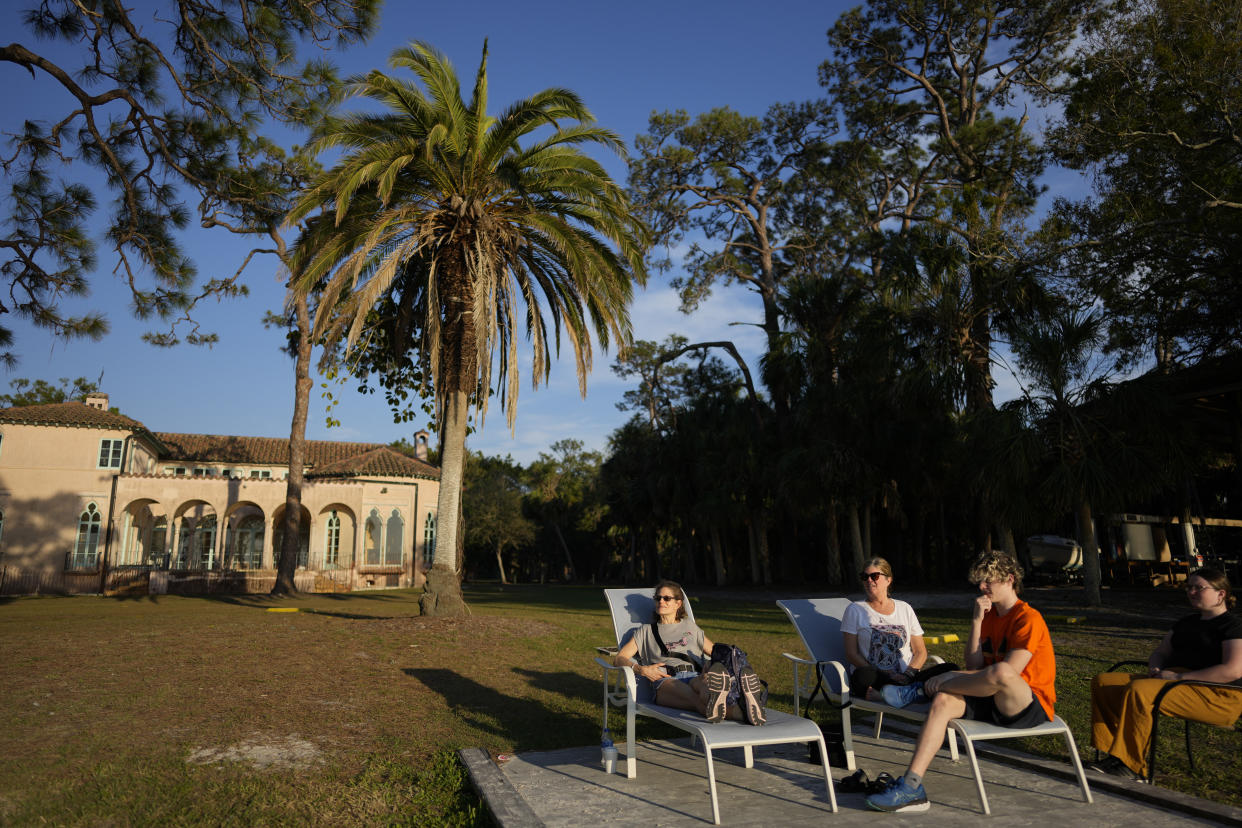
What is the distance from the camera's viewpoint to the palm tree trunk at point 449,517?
1222cm

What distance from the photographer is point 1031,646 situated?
14.6 ft

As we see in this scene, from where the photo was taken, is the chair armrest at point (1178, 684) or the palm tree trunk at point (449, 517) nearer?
the chair armrest at point (1178, 684)

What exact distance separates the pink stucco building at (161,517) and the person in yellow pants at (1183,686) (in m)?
25.6

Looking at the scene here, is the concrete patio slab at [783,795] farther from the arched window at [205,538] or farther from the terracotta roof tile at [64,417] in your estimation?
the arched window at [205,538]

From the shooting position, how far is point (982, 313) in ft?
57.2

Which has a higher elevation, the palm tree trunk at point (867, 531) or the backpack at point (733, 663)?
the palm tree trunk at point (867, 531)

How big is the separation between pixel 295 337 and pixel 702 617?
45.9ft

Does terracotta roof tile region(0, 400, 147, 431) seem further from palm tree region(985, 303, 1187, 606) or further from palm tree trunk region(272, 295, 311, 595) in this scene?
palm tree region(985, 303, 1187, 606)

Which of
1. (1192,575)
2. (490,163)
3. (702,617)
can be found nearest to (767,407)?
(702,617)

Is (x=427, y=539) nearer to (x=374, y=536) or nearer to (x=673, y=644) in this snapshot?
(x=374, y=536)

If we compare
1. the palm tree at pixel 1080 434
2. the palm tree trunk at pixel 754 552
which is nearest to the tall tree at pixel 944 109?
the palm tree at pixel 1080 434

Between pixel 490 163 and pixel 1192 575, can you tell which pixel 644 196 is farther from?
pixel 1192 575

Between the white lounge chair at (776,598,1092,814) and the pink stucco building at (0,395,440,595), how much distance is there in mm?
23865

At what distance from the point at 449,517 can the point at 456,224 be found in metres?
4.72
